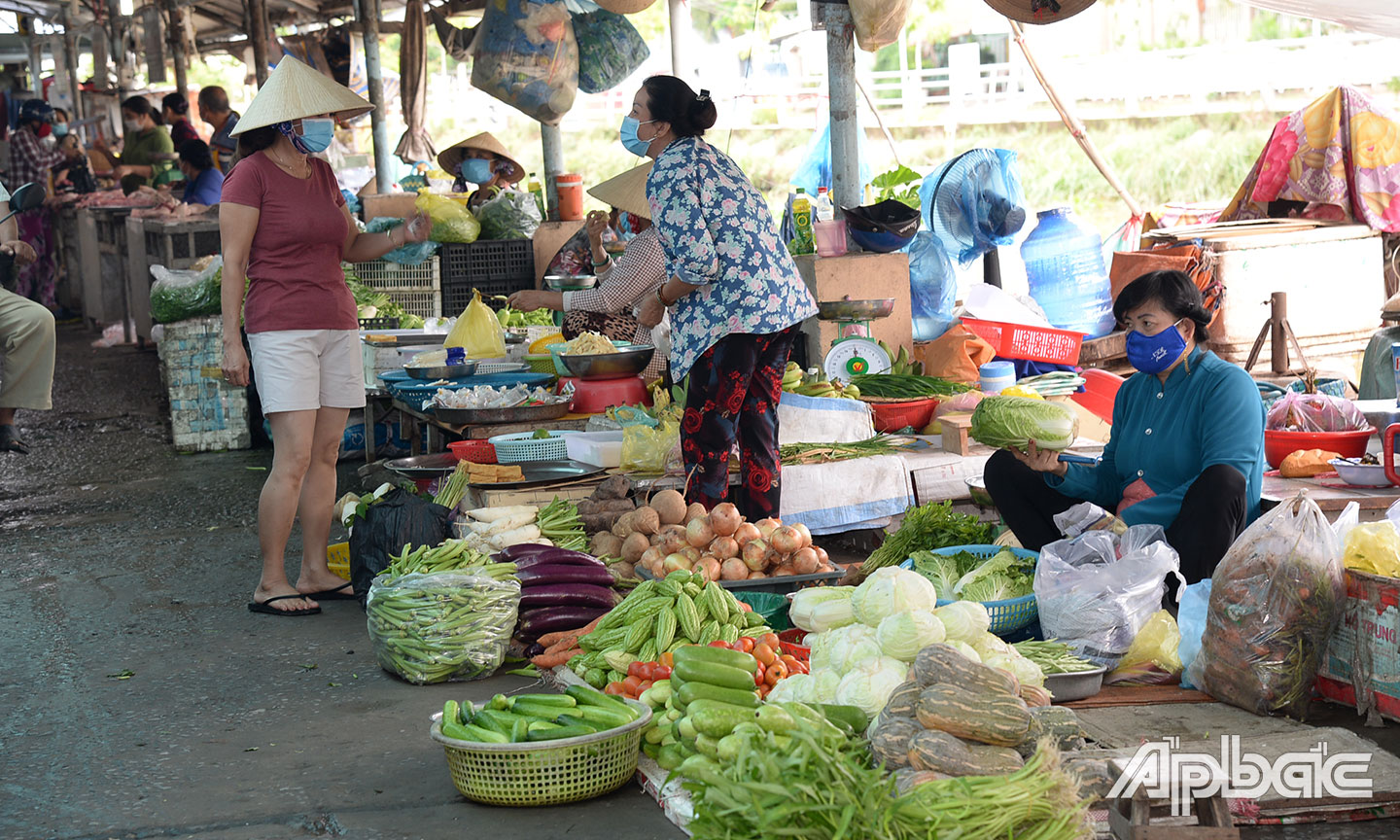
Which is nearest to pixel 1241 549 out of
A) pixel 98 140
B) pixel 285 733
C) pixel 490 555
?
pixel 490 555

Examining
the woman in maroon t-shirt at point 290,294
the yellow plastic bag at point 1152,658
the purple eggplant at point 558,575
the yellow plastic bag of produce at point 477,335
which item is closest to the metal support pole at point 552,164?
the yellow plastic bag of produce at point 477,335

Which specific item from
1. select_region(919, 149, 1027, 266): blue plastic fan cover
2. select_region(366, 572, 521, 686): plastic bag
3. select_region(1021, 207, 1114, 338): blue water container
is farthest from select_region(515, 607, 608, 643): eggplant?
select_region(1021, 207, 1114, 338): blue water container

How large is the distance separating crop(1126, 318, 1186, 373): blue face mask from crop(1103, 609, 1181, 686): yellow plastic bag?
2.86 ft

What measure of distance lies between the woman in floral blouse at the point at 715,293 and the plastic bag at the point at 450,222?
165 inches

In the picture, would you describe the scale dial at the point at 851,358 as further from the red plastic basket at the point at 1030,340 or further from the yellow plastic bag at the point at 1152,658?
the yellow plastic bag at the point at 1152,658

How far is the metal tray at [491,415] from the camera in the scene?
561 centimetres

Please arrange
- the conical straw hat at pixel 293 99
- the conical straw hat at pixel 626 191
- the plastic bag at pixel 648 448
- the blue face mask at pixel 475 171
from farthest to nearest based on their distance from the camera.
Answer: the blue face mask at pixel 475 171
the conical straw hat at pixel 626 191
the plastic bag at pixel 648 448
the conical straw hat at pixel 293 99

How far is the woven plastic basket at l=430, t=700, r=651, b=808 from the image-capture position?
3.00 meters

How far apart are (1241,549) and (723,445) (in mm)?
2039

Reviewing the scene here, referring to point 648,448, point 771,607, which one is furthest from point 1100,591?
point 648,448

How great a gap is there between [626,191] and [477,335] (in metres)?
1.10

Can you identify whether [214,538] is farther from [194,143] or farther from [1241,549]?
[194,143]

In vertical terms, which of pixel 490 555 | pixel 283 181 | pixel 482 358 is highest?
pixel 283 181

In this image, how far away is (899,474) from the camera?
543cm
